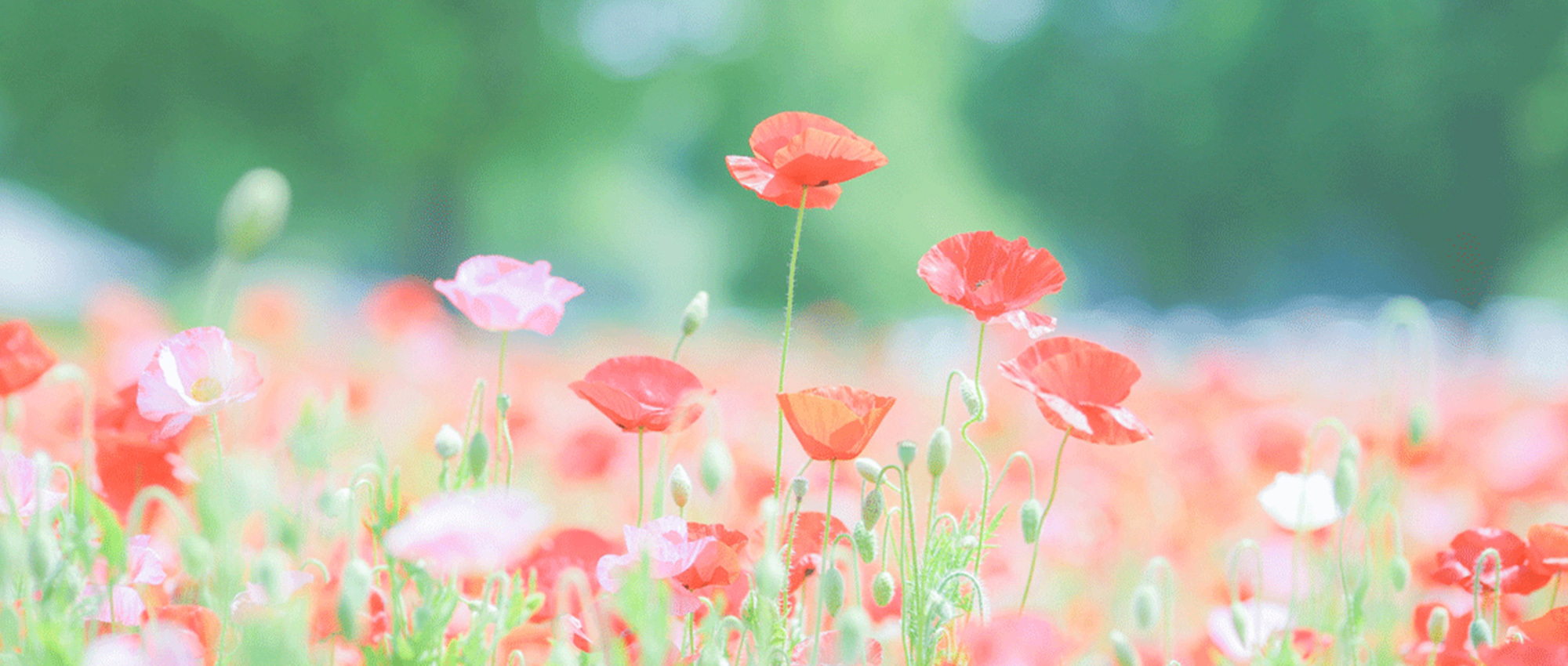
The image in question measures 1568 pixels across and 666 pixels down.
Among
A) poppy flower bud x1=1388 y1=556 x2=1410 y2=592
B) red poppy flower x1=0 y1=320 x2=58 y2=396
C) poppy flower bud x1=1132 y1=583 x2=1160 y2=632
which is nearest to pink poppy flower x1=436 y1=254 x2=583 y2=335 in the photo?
red poppy flower x1=0 y1=320 x2=58 y2=396

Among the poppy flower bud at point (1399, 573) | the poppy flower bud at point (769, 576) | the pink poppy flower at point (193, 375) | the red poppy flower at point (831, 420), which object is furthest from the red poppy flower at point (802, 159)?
the poppy flower bud at point (1399, 573)

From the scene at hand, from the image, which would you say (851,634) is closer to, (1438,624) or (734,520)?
(1438,624)

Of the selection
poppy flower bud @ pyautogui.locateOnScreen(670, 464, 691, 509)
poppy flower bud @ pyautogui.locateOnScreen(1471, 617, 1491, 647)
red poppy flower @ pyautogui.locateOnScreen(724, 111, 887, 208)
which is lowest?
poppy flower bud @ pyautogui.locateOnScreen(1471, 617, 1491, 647)

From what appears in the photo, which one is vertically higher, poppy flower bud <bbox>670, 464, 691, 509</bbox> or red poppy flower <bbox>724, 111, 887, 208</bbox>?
red poppy flower <bbox>724, 111, 887, 208</bbox>

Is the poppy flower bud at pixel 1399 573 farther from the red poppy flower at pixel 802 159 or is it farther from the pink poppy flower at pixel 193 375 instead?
the pink poppy flower at pixel 193 375

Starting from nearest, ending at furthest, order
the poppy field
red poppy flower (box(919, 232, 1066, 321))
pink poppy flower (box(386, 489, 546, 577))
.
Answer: pink poppy flower (box(386, 489, 546, 577)) < the poppy field < red poppy flower (box(919, 232, 1066, 321))

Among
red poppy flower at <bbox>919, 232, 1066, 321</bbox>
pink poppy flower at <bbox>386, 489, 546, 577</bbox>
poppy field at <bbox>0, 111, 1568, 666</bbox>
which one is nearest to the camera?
pink poppy flower at <bbox>386, 489, 546, 577</bbox>

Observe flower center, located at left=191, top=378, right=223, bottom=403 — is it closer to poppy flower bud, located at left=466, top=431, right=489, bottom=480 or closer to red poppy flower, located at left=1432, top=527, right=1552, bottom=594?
poppy flower bud, located at left=466, top=431, right=489, bottom=480

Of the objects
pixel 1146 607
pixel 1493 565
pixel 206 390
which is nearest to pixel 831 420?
pixel 1146 607
